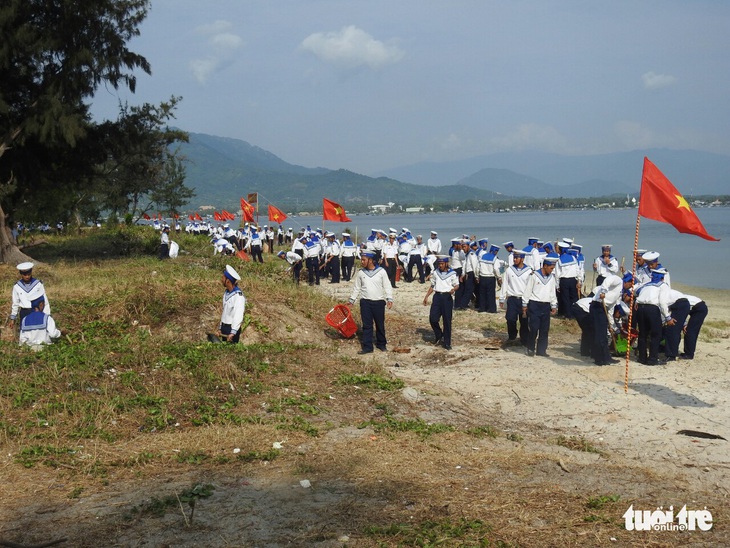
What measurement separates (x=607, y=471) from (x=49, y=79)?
19.5m

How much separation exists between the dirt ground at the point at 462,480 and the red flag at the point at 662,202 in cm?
241

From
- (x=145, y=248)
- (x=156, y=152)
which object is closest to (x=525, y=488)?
(x=145, y=248)

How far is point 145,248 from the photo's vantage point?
25734 mm

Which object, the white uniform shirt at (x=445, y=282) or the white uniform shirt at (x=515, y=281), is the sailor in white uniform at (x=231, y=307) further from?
the white uniform shirt at (x=515, y=281)

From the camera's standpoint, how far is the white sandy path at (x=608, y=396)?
285 inches

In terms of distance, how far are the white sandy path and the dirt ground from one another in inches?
1.3

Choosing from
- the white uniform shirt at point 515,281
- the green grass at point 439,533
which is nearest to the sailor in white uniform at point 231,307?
the white uniform shirt at point 515,281

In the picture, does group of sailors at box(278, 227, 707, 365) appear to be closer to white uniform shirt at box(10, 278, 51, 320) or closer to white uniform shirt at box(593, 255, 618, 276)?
white uniform shirt at box(593, 255, 618, 276)

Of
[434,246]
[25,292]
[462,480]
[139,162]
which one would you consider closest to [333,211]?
[434,246]

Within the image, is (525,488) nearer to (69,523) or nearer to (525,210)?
(69,523)

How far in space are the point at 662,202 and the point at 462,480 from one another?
5.25 meters

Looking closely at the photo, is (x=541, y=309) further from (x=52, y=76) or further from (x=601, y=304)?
(x=52, y=76)

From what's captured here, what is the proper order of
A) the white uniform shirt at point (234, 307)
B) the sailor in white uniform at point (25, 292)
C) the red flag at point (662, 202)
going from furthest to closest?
1. the white uniform shirt at point (234, 307)
2. the sailor in white uniform at point (25, 292)
3. the red flag at point (662, 202)

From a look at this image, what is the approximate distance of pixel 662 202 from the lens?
9.29 meters
